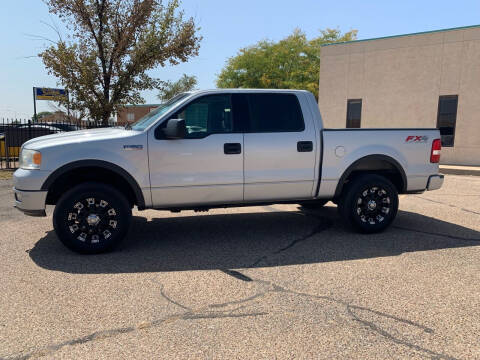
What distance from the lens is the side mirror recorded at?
468 centimetres

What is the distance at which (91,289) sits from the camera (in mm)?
3771

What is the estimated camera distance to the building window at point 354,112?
1886 cm

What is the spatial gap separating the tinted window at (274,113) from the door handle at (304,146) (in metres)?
0.21

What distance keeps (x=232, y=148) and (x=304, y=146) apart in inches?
40.5

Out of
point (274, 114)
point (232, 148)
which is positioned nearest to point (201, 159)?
point (232, 148)

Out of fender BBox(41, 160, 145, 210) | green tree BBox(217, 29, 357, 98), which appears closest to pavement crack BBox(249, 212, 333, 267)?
fender BBox(41, 160, 145, 210)

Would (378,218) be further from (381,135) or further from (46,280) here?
(46,280)

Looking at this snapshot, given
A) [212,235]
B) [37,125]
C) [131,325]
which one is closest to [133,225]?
[212,235]

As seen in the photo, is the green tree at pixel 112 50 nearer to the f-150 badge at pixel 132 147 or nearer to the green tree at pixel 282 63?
the f-150 badge at pixel 132 147

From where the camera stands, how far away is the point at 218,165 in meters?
5.08

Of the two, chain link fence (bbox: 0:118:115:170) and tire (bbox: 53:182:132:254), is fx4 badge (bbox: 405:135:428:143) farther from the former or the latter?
chain link fence (bbox: 0:118:115:170)

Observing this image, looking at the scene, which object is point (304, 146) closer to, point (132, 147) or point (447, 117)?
point (132, 147)

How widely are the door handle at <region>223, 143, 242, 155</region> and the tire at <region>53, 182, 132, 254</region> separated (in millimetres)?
1431

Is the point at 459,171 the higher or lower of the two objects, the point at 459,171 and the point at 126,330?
the higher
